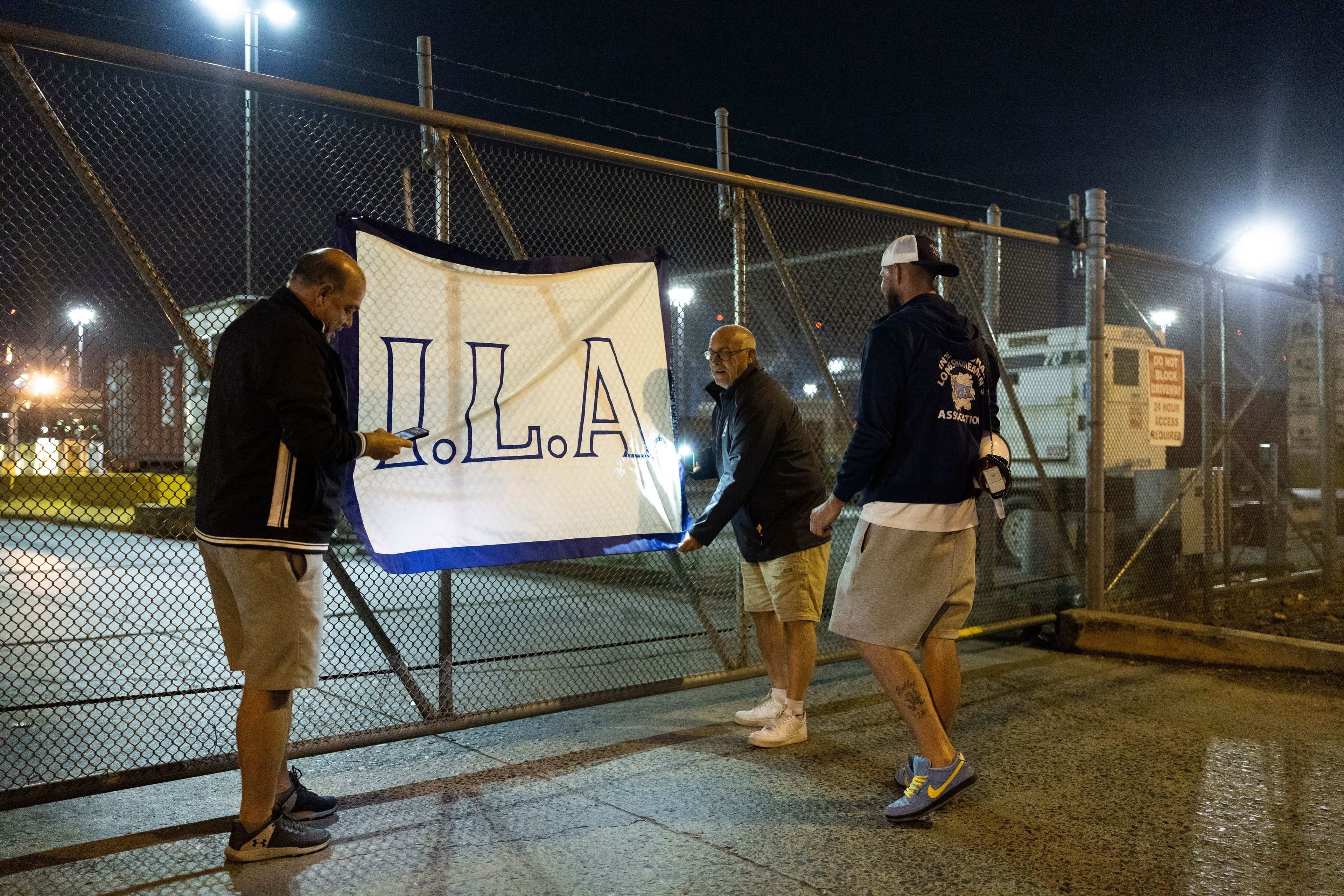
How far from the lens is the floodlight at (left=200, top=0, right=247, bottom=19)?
7148mm

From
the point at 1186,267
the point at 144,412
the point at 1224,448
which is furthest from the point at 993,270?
the point at 144,412

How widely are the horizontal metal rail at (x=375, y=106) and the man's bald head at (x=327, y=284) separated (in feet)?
2.88

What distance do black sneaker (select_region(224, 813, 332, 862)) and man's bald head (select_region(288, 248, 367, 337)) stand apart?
1681 mm

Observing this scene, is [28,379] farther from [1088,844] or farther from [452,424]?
[1088,844]

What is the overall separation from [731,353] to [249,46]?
2.46 metres

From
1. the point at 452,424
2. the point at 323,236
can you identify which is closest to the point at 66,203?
the point at 323,236

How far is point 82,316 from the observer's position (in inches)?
138

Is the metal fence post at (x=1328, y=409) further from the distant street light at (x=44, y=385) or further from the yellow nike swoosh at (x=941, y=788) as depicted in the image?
the distant street light at (x=44, y=385)

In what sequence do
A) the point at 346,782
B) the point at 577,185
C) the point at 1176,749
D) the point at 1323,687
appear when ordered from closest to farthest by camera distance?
the point at 346,782 → the point at 1176,749 → the point at 577,185 → the point at 1323,687

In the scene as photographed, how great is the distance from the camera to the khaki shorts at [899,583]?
11.7 ft

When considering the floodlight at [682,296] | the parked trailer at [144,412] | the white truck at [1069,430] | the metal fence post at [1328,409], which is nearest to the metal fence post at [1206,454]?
the white truck at [1069,430]

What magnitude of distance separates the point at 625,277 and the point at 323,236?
1486mm

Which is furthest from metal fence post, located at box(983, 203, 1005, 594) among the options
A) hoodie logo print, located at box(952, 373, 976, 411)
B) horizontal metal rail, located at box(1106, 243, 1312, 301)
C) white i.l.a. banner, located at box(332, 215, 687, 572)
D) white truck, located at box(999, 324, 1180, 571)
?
hoodie logo print, located at box(952, 373, 976, 411)

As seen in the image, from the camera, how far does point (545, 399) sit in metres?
4.53
